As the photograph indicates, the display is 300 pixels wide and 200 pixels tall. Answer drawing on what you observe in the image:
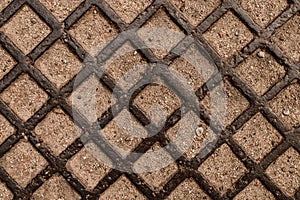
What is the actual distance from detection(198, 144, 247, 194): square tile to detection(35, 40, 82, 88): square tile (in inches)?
22.0

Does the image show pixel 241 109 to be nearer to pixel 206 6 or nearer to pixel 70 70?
pixel 206 6

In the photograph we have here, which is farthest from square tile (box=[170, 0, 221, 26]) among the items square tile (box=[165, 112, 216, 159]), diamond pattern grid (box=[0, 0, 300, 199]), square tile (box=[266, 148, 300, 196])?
square tile (box=[266, 148, 300, 196])

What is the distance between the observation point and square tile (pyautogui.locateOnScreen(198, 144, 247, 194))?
1.15 meters

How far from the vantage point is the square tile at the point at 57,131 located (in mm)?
1150

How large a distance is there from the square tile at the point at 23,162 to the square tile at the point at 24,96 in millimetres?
106

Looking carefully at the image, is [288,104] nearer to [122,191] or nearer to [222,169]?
[222,169]

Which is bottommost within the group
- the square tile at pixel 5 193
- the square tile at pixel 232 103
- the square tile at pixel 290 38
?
the square tile at pixel 5 193

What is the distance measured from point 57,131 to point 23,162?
0.16 m

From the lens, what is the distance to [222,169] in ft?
3.79

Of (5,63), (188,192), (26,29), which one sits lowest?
(188,192)

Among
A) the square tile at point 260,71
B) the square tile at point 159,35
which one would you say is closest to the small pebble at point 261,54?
the square tile at point 260,71

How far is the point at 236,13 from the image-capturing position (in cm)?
116

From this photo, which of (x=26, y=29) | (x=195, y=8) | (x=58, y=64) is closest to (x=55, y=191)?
(x=58, y=64)

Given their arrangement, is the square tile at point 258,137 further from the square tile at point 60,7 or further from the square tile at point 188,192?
the square tile at point 60,7
